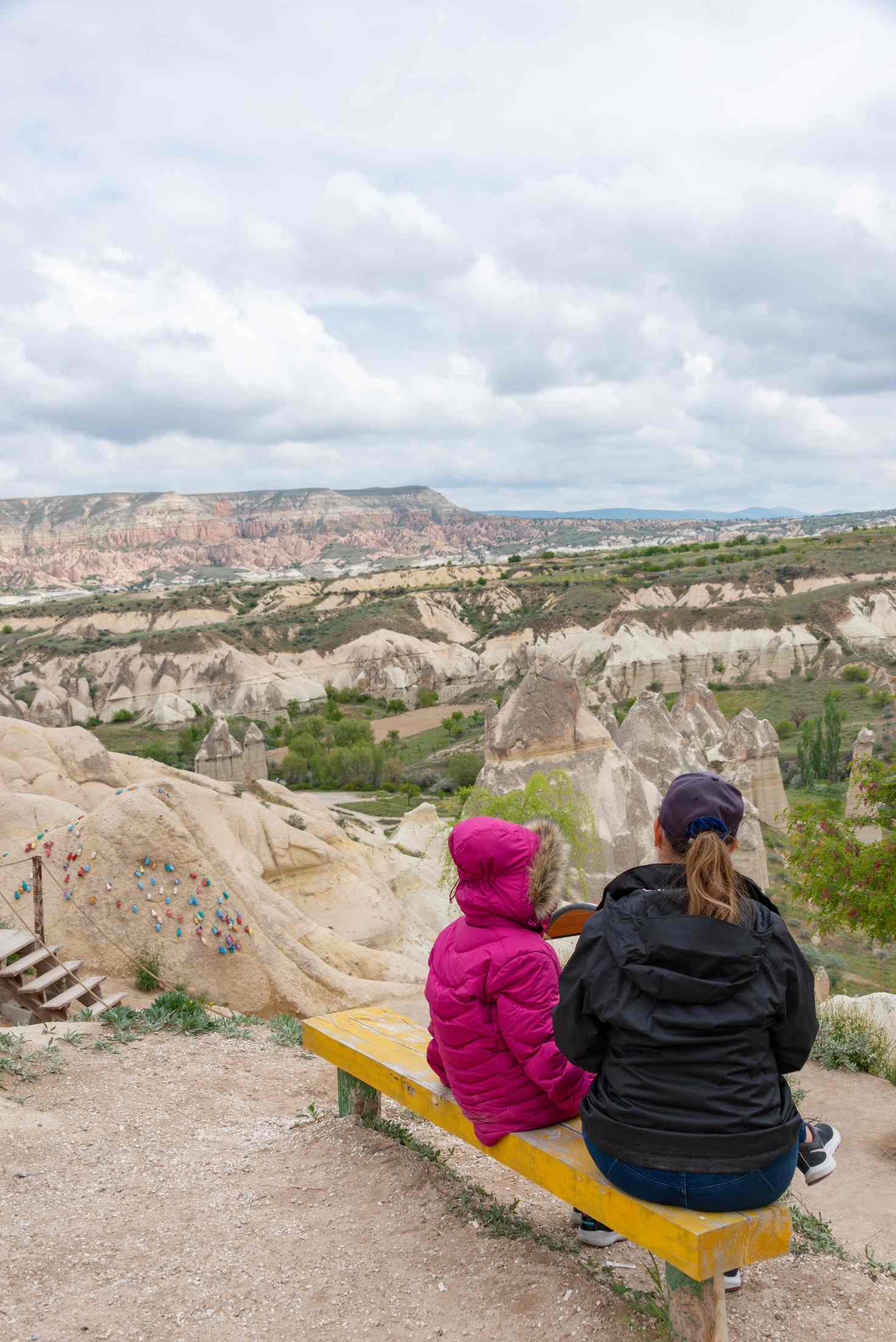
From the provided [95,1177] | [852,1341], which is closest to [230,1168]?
[95,1177]

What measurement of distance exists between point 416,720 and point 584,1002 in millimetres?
58009

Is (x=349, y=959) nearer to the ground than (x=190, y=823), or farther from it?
nearer to the ground

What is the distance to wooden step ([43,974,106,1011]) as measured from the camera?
6.95 m

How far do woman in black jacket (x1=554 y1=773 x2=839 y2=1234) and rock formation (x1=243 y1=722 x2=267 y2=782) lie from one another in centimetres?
2894

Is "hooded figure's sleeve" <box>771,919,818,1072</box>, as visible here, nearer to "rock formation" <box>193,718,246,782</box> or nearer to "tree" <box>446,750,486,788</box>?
"rock formation" <box>193,718,246,782</box>

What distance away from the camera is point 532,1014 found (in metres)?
3.37

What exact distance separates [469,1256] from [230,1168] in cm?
138

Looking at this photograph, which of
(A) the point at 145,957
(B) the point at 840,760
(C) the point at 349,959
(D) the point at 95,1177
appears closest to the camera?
(D) the point at 95,1177

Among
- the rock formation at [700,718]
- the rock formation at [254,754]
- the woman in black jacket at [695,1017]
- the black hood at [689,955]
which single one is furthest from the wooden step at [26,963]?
the rock formation at [254,754]

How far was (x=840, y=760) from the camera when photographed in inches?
1428

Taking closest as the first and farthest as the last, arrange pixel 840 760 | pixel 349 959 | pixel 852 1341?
pixel 852 1341 → pixel 349 959 → pixel 840 760

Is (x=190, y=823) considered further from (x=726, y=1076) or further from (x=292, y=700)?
(x=292, y=700)

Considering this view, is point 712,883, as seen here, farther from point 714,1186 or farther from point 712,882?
point 714,1186

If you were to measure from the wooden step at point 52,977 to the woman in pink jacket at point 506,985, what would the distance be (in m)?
4.43
